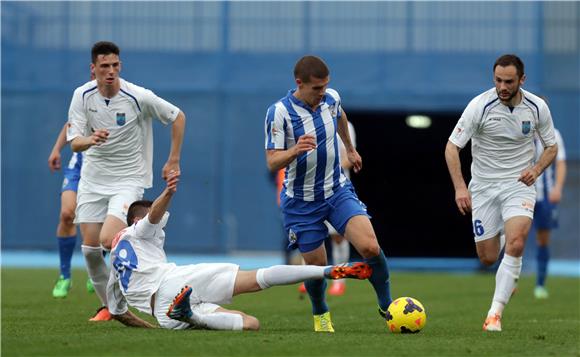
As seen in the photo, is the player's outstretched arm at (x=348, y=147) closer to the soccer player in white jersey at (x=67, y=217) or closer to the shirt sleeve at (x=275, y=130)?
the shirt sleeve at (x=275, y=130)

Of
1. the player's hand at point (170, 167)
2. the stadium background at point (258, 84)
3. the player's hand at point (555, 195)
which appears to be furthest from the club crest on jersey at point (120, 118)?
the stadium background at point (258, 84)

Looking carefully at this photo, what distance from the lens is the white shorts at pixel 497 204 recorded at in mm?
10156

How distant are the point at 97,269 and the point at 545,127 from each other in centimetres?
417

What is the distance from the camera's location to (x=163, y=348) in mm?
7633

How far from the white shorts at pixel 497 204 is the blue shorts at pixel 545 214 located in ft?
17.3

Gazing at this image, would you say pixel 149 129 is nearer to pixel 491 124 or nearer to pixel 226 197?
pixel 491 124

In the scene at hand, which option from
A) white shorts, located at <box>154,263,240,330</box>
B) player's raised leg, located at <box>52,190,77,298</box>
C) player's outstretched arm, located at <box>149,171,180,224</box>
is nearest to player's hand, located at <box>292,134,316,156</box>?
player's outstretched arm, located at <box>149,171,180,224</box>

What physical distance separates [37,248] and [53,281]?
688cm

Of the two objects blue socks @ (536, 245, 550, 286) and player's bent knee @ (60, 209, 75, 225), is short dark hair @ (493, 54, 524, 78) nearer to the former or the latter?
player's bent knee @ (60, 209, 75, 225)

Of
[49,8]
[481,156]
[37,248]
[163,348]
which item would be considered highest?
[49,8]

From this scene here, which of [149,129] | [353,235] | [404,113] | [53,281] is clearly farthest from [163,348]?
[404,113]

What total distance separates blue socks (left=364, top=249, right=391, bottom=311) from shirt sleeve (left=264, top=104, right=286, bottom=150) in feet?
3.85

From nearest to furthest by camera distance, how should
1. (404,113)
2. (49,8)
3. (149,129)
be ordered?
1. (149,129)
2. (404,113)
3. (49,8)

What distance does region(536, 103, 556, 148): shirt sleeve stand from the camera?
10.1m
